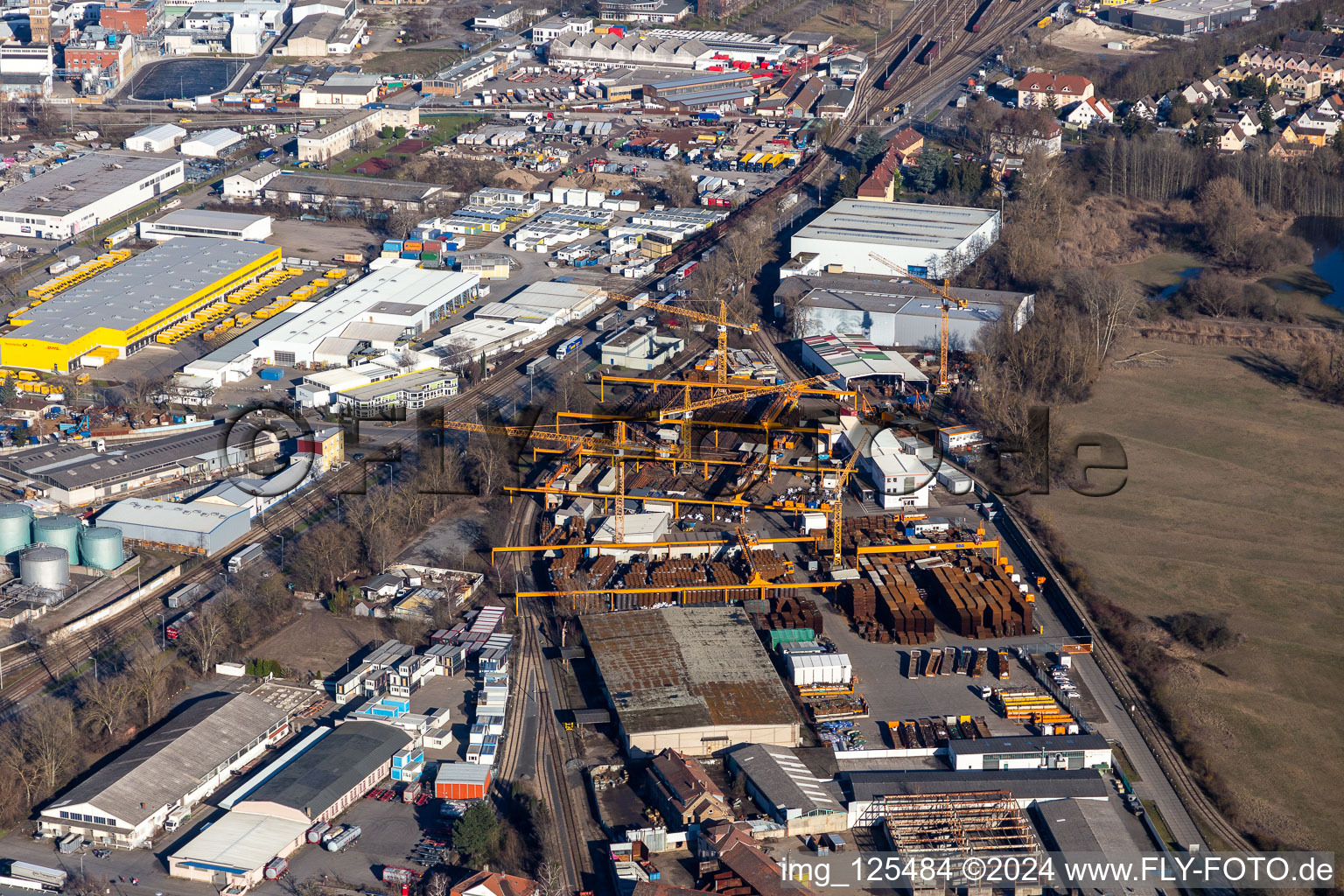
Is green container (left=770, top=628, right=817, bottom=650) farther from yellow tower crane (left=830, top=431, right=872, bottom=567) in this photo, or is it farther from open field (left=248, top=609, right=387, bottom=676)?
open field (left=248, top=609, right=387, bottom=676)

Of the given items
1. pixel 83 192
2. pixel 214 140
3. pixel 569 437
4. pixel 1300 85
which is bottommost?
pixel 569 437

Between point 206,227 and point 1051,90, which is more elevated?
point 1051,90

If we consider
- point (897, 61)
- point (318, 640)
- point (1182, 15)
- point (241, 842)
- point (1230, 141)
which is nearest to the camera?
point (241, 842)

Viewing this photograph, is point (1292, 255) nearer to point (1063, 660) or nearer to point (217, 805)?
point (1063, 660)

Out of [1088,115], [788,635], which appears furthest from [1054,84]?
[788,635]

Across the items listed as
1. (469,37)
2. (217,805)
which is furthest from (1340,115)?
(217,805)

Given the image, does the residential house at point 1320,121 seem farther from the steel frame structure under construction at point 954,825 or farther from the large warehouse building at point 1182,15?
the steel frame structure under construction at point 954,825

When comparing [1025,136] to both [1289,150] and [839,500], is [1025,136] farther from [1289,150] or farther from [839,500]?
[839,500]
